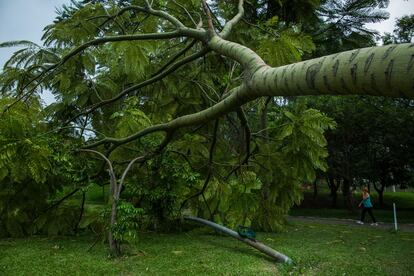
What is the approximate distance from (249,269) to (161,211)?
2876 mm

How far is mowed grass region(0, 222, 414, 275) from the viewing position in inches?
231

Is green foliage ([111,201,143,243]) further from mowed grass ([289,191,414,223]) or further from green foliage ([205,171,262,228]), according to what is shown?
mowed grass ([289,191,414,223])

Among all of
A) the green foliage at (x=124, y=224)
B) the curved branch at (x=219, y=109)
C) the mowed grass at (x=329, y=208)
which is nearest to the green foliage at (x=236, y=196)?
the green foliage at (x=124, y=224)

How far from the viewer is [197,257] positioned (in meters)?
6.70

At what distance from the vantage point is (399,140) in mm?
19000

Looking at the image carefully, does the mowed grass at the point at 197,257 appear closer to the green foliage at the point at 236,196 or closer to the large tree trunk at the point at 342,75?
the green foliage at the point at 236,196

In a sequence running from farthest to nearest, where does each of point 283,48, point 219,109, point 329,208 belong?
point 329,208
point 283,48
point 219,109

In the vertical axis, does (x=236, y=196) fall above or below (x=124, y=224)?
above

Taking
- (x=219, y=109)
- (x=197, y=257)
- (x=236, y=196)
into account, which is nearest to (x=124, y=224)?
(x=197, y=257)

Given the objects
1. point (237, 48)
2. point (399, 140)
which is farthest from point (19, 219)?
point (399, 140)

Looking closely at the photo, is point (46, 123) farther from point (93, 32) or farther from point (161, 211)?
point (93, 32)

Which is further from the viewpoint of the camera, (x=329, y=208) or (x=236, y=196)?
(x=329, y=208)

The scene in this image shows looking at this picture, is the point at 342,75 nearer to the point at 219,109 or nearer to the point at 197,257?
the point at 219,109

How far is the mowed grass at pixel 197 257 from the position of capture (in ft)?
19.2
